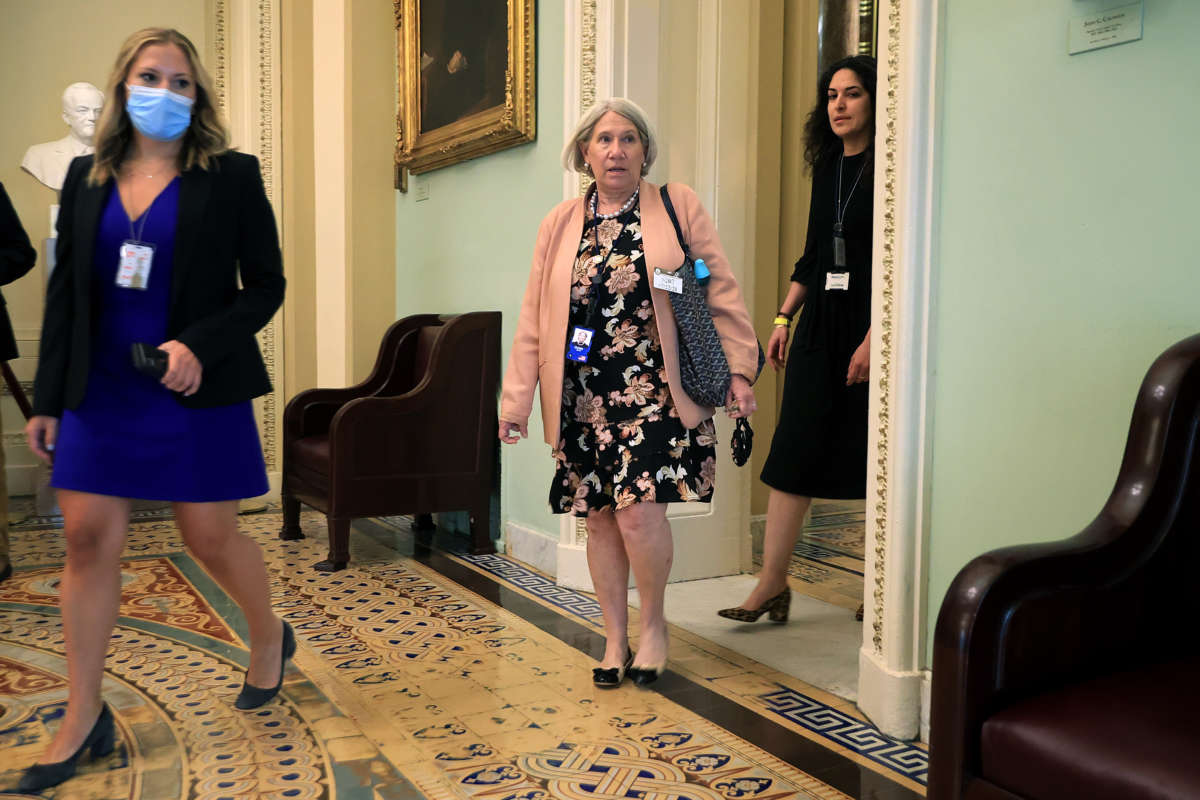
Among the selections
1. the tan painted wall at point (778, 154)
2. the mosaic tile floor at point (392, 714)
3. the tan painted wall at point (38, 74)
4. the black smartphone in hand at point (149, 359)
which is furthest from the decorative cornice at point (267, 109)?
the black smartphone in hand at point (149, 359)

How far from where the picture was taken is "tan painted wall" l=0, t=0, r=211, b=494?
579 centimetres

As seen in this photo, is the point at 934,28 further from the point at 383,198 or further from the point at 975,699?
the point at 383,198

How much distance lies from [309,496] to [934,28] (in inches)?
125

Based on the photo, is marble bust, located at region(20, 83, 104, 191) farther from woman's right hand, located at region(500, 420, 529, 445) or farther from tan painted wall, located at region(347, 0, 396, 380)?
woman's right hand, located at region(500, 420, 529, 445)

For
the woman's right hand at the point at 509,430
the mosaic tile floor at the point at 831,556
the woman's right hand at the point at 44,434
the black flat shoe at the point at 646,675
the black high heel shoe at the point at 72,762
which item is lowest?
the mosaic tile floor at the point at 831,556

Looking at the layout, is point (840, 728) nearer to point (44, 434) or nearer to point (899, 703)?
point (899, 703)

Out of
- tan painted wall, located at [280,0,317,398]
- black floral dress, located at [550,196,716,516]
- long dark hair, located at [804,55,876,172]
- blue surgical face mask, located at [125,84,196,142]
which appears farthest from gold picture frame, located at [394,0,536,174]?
blue surgical face mask, located at [125,84,196,142]

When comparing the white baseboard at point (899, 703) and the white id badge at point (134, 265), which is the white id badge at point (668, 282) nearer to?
the white baseboard at point (899, 703)

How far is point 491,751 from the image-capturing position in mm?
2303

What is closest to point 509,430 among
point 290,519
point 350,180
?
point 290,519

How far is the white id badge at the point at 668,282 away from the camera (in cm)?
259

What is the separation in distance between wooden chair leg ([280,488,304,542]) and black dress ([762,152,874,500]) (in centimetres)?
245

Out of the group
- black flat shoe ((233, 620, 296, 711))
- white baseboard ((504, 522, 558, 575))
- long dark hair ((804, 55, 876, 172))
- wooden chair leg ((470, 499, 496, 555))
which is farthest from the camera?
wooden chair leg ((470, 499, 496, 555))

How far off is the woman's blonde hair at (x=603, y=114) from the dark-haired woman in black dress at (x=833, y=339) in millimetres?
677
